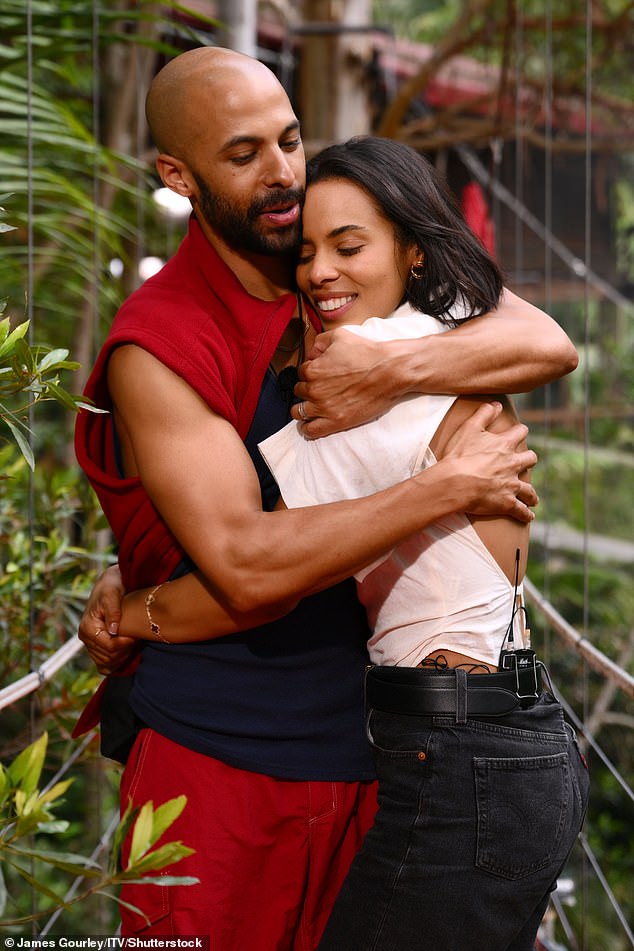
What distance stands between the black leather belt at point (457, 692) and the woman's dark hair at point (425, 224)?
49 centimetres

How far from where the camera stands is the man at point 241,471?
1378 millimetres

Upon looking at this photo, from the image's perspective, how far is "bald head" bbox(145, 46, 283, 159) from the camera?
1519 millimetres

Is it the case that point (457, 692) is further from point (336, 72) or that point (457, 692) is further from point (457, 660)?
point (336, 72)

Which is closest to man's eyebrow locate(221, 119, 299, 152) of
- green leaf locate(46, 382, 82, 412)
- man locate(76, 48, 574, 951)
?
man locate(76, 48, 574, 951)

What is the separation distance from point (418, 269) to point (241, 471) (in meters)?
0.40

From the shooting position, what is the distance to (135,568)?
1.53 m

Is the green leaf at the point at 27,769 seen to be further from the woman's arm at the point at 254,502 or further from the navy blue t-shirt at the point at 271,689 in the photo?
the navy blue t-shirt at the point at 271,689

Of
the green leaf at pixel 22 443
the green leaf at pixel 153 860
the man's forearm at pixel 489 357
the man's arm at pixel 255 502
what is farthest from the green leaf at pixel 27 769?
the man's forearm at pixel 489 357

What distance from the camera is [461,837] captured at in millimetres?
1273

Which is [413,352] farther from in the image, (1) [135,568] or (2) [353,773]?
(2) [353,773]

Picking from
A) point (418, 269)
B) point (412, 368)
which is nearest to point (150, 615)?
point (412, 368)

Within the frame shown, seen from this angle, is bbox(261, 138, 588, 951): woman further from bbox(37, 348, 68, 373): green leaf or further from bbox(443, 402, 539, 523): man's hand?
bbox(37, 348, 68, 373): green leaf

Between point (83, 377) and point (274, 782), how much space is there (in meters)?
2.85

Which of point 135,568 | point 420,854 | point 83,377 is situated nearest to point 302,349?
point 135,568
